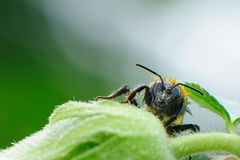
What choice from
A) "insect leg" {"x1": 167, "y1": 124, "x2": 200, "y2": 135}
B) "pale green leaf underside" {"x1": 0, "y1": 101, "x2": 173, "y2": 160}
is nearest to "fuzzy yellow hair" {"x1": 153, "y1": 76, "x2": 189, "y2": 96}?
"insect leg" {"x1": 167, "y1": 124, "x2": 200, "y2": 135}

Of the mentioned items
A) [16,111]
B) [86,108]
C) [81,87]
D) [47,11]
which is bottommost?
[86,108]

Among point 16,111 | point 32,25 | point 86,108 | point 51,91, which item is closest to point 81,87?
point 51,91

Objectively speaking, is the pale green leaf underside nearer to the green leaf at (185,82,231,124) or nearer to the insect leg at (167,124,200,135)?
the insect leg at (167,124,200,135)

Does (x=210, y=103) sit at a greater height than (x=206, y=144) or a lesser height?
greater

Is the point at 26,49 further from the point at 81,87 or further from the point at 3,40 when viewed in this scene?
the point at 81,87

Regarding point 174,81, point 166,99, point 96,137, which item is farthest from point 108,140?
point 174,81

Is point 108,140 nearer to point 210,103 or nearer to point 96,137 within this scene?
point 96,137
